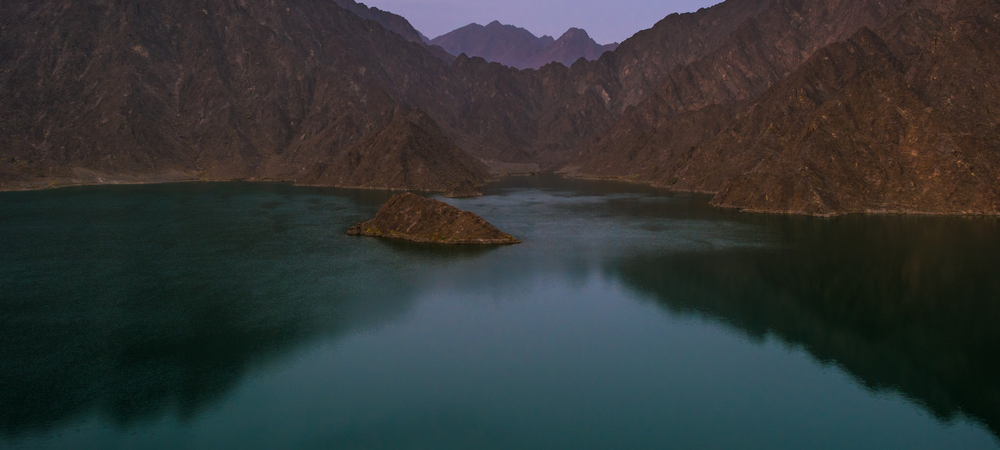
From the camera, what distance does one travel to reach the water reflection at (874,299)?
165 ft

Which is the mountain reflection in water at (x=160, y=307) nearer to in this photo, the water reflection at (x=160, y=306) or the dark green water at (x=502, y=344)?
the water reflection at (x=160, y=306)

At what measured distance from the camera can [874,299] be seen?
71875 millimetres

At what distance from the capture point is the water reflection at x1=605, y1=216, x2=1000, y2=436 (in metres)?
50.4

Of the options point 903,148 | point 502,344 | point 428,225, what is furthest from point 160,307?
point 903,148

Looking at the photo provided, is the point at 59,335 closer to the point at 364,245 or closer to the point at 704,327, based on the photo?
the point at 364,245

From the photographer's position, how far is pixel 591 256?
99.9 metres

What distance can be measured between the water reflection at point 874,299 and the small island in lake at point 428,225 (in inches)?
1007

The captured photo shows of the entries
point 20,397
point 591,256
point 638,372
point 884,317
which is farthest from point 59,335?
point 884,317

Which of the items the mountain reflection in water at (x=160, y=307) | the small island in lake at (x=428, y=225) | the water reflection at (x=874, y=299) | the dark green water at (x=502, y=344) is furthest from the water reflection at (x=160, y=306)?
the water reflection at (x=874, y=299)

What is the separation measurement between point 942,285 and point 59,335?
95.8 metres

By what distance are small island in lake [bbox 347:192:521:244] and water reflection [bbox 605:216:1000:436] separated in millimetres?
25580

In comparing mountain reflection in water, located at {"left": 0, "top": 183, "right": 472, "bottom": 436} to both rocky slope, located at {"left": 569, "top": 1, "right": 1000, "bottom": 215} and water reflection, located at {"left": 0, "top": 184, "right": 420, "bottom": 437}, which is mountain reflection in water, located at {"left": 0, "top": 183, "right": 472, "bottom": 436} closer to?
water reflection, located at {"left": 0, "top": 184, "right": 420, "bottom": 437}

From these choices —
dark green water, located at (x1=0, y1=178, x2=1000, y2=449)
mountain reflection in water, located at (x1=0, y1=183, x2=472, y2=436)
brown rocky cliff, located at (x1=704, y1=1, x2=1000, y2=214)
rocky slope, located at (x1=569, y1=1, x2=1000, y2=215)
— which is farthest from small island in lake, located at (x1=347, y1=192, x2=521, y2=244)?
brown rocky cliff, located at (x1=704, y1=1, x2=1000, y2=214)

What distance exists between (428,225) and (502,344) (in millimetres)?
57495
